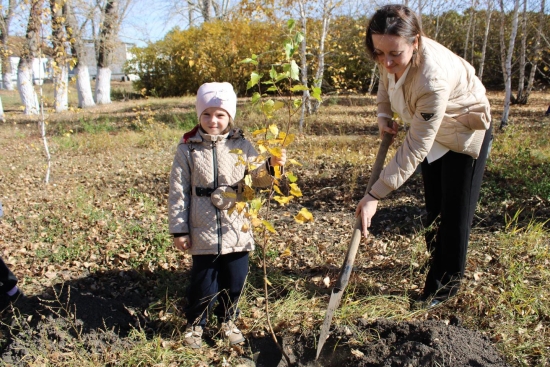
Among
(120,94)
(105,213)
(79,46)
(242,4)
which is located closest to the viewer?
(105,213)

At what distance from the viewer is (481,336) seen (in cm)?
238

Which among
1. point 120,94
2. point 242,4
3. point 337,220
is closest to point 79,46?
point 120,94

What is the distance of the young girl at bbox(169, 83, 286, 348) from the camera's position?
233cm

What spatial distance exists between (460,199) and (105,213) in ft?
11.8

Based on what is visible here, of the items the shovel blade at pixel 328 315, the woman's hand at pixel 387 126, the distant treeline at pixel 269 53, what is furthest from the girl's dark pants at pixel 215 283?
the distant treeline at pixel 269 53

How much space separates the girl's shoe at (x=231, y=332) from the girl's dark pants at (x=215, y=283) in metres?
0.03

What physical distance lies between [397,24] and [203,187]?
49.3 inches

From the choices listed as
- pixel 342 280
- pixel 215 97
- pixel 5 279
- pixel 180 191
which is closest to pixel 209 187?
pixel 180 191

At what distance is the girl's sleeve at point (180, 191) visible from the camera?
2.34m

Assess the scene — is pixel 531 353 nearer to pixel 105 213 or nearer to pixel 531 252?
pixel 531 252

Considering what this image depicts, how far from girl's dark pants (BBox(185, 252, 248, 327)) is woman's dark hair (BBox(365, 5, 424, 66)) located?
1378 millimetres

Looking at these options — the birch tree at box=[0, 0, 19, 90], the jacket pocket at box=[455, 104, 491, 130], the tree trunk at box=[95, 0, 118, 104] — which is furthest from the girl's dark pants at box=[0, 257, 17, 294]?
the tree trunk at box=[95, 0, 118, 104]

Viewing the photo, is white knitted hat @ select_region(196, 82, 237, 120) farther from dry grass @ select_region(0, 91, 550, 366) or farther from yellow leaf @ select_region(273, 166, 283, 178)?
dry grass @ select_region(0, 91, 550, 366)

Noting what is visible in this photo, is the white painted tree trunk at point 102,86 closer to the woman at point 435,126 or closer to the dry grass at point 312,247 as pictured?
the dry grass at point 312,247
